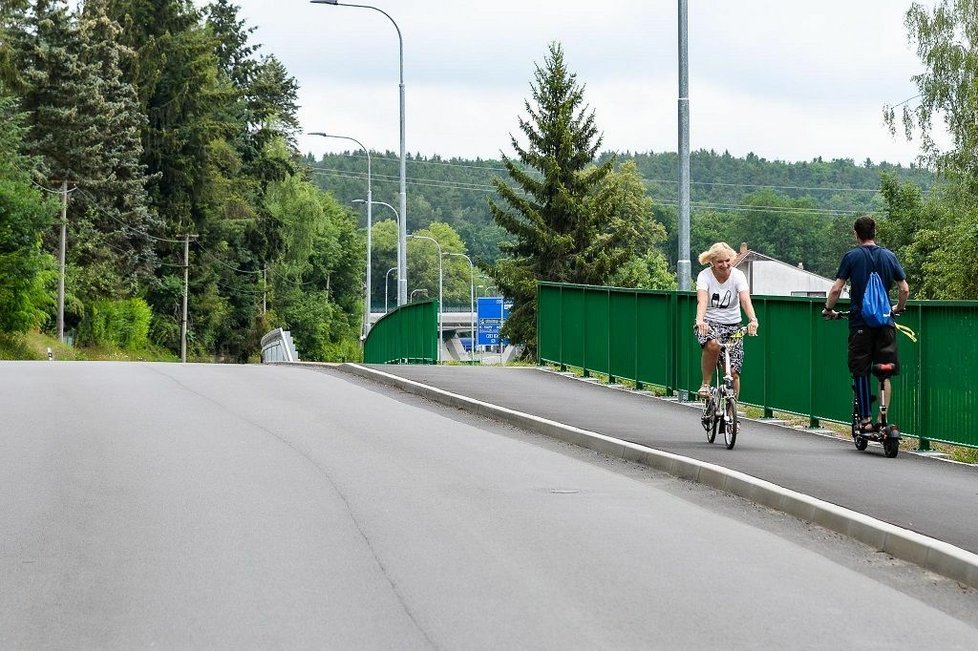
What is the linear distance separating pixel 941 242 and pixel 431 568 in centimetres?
4695

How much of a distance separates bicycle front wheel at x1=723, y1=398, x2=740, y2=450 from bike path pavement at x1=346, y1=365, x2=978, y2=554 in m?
0.09

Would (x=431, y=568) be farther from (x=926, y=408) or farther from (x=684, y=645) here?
(x=926, y=408)

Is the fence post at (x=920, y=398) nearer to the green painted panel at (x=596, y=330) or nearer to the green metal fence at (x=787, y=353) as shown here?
the green metal fence at (x=787, y=353)

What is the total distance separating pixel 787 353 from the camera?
1560cm

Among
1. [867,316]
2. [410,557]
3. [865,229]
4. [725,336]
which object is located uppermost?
[865,229]

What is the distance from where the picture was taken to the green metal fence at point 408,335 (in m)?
31.1

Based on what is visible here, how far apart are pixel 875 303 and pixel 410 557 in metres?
5.76

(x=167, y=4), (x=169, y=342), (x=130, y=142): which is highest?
(x=167, y=4)

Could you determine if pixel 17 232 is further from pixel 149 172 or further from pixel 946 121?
pixel 946 121

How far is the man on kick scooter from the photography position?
470 inches

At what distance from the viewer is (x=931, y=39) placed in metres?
52.3

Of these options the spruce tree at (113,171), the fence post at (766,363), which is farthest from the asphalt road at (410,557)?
the spruce tree at (113,171)

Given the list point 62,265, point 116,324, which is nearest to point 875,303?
point 62,265

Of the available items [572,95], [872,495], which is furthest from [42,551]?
[572,95]
